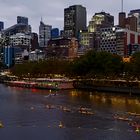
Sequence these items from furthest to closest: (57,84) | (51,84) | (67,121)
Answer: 1. (51,84)
2. (57,84)
3. (67,121)

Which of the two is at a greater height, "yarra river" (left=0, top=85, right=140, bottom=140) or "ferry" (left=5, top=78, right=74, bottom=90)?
"ferry" (left=5, top=78, right=74, bottom=90)

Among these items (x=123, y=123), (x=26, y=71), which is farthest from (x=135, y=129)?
(x=26, y=71)

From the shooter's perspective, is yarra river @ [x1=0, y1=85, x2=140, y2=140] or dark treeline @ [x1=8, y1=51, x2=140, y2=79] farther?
dark treeline @ [x1=8, y1=51, x2=140, y2=79]

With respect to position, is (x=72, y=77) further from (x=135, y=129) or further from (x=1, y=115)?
(x=135, y=129)

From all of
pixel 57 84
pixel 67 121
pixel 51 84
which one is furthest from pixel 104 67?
pixel 67 121

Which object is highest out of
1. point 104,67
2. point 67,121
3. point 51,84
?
A: point 104,67

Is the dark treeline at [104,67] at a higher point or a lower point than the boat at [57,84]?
higher

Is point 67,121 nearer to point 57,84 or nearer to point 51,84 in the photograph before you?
point 57,84

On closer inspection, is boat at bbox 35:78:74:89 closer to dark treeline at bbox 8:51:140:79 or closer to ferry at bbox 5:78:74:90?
ferry at bbox 5:78:74:90

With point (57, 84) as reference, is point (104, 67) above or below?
above

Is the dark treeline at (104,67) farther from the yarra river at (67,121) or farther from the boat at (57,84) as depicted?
the yarra river at (67,121)

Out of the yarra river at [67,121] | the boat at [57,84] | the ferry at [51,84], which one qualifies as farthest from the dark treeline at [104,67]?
the yarra river at [67,121]

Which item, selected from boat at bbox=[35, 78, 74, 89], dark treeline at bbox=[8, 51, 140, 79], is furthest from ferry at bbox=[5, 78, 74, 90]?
dark treeline at bbox=[8, 51, 140, 79]
